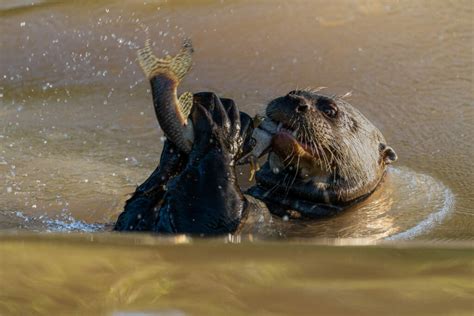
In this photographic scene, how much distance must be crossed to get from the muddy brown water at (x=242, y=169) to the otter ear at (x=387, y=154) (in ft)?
0.48

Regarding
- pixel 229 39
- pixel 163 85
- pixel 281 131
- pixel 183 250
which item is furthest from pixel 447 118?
pixel 183 250

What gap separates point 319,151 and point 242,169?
3.71ft

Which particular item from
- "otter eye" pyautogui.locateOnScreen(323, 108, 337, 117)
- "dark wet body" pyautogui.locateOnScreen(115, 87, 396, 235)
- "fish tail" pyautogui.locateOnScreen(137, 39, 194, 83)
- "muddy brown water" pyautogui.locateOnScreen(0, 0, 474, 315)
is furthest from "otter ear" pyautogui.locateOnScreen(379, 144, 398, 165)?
"fish tail" pyautogui.locateOnScreen(137, 39, 194, 83)

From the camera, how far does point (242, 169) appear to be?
4.89 m

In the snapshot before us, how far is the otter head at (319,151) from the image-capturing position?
3.68 metres

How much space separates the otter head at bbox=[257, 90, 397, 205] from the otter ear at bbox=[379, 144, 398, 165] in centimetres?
9

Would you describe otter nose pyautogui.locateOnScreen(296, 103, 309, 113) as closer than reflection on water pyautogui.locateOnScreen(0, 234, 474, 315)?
No

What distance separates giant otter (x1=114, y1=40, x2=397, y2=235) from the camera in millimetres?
3301

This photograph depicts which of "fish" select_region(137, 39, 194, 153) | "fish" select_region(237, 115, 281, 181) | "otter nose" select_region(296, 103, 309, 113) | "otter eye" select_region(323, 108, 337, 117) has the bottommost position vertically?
"fish" select_region(237, 115, 281, 181)

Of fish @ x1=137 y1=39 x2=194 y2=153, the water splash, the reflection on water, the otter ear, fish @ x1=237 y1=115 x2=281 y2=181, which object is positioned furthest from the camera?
the otter ear

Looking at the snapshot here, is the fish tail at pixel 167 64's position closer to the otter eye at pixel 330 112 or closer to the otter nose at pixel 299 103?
the otter nose at pixel 299 103

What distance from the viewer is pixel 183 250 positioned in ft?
7.77

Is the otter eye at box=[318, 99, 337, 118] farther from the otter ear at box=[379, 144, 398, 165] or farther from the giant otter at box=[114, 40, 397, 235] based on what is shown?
the otter ear at box=[379, 144, 398, 165]

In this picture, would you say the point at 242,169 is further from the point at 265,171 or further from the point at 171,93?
the point at 171,93
